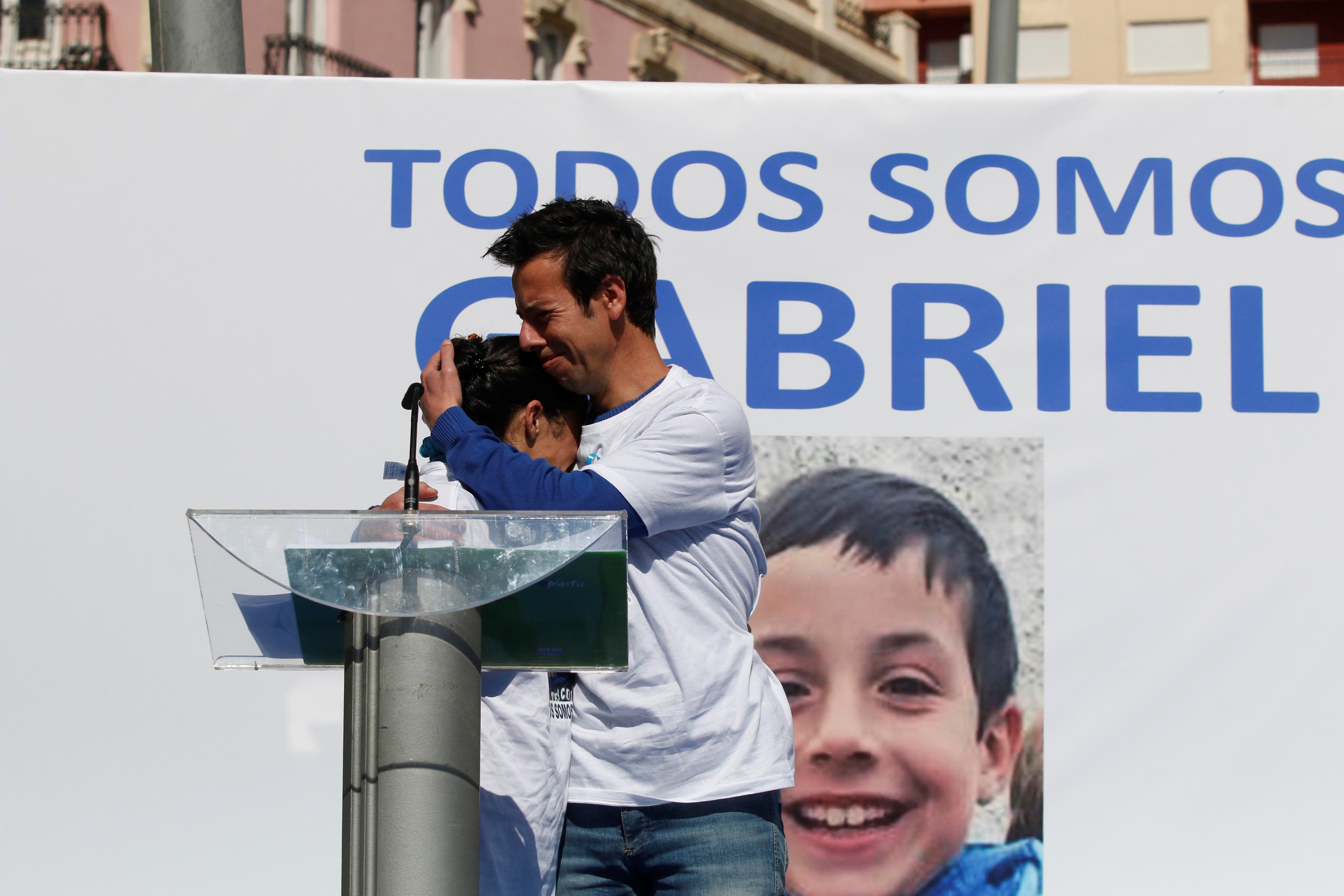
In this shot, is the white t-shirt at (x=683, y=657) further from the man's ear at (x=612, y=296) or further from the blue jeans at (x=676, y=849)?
the man's ear at (x=612, y=296)

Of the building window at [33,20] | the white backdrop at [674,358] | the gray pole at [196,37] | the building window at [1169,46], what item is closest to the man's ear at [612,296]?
the white backdrop at [674,358]

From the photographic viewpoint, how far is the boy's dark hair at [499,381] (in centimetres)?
214

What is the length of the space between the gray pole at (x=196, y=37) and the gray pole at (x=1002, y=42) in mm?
2897

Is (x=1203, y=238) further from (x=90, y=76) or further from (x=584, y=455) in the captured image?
(x=90, y=76)

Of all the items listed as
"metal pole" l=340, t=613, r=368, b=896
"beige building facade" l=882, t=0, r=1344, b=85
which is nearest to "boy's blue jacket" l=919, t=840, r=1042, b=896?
"metal pole" l=340, t=613, r=368, b=896

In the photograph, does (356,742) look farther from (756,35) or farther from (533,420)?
(756,35)

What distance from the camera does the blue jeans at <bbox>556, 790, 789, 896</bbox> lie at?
1860 mm

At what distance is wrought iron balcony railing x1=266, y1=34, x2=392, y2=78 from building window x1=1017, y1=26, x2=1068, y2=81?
560 inches

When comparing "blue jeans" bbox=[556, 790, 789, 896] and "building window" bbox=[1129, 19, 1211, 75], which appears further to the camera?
"building window" bbox=[1129, 19, 1211, 75]

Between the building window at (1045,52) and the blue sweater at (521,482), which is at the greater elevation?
the building window at (1045,52)

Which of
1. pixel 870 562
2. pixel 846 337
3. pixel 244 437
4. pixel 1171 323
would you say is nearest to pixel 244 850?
pixel 244 437

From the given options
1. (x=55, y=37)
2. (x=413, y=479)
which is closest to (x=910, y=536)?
(x=413, y=479)

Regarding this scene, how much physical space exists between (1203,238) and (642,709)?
5.98 feet

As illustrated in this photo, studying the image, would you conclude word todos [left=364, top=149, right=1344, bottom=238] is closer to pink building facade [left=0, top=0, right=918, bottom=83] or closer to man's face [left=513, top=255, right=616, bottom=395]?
man's face [left=513, top=255, right=616, bottom=395]
